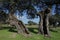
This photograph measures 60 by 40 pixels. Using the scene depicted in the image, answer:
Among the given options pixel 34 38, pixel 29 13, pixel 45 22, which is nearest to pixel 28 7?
pixel 29 13

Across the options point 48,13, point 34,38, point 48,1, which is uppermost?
point 48,1

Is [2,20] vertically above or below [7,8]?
below

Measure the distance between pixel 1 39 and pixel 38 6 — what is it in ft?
48.5

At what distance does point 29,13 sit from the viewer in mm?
35906

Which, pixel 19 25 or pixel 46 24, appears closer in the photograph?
pixel 19 25

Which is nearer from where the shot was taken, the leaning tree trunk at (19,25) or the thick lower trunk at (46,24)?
the leaning tree trunk at (19,25)

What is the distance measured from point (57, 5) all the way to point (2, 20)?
13.4 meters

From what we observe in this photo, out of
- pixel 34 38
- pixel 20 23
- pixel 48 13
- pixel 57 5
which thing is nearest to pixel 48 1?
pixel 57 5

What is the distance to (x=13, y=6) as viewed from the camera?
99.8ft

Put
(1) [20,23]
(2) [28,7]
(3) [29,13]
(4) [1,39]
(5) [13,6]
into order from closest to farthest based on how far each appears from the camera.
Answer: (4) [1,39] → (1) [20,23] → (5) [13,6] → (2) [28,7] → (3) [29,13]

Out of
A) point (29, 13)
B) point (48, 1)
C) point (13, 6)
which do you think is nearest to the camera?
point (48, 1)

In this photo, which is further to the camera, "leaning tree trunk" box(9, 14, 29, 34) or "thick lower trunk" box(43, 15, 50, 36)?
"thick lower trunk" box(43, 15, 50, 36)

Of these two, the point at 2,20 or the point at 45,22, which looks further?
the point at 2,20

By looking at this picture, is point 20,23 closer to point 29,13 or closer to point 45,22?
point 45,22
